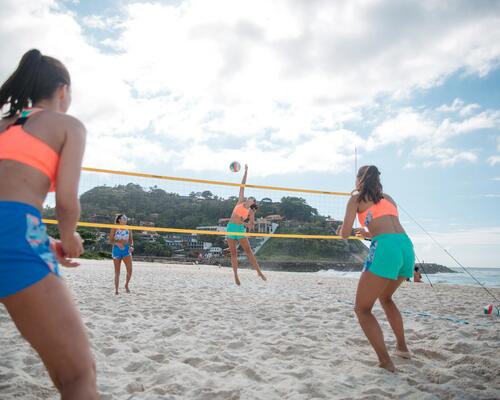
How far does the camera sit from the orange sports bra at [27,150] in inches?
Answer: 44.5

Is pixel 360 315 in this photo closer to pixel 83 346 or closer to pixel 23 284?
pixel 83 346

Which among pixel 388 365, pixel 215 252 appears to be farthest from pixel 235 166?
pixel 215 252

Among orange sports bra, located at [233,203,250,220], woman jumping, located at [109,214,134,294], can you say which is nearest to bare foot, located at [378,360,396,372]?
woman jumping, located at [109,214,134,294]

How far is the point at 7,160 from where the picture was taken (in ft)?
3.72

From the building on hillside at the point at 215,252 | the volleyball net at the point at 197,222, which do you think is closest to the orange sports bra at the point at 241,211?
the volleyball net at the point at 197,222

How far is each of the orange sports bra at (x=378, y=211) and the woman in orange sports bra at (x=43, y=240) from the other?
2.00 m

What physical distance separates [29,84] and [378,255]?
2.19 metres

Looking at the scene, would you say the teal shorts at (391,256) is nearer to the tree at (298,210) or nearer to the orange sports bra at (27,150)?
the orange sports bra at (27,150)

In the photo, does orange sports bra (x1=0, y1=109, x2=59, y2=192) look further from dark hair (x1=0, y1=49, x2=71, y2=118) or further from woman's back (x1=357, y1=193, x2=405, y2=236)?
woman's back (x1=357, y1=193, x2=405, y2=236)

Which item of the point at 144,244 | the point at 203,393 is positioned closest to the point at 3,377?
the point at 203,393

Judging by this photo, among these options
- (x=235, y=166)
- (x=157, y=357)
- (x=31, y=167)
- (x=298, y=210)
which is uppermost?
(x=298, y=210)

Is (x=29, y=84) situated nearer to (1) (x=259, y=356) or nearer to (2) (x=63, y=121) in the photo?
(2) (x=63, y=121)

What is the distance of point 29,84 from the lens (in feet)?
4.30

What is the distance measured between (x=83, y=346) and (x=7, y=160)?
60cm
